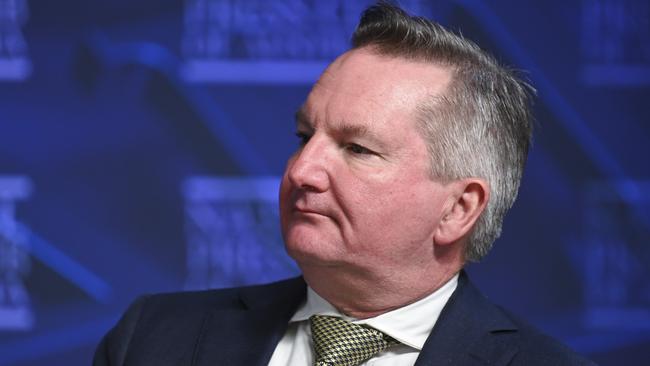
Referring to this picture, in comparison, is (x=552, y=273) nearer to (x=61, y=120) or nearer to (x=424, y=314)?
(x=424, y=314)

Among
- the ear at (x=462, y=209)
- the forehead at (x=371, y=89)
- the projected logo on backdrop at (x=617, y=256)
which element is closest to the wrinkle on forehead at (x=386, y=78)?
the forehead at (x=371, y=89)

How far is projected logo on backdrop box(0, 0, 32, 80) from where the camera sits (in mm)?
2646

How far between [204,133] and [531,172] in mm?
862

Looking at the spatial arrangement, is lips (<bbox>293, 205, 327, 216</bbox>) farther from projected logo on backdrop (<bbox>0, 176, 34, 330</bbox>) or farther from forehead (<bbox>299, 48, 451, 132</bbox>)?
projected logo on backdrop (<bbox>0, 176, 34, 330</bbox>)

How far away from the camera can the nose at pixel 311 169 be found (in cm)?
155

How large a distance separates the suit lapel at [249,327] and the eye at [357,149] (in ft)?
1.06

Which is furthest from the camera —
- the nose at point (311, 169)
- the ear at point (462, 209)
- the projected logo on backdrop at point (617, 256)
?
the projected logo on backdrop at point (617, 256)

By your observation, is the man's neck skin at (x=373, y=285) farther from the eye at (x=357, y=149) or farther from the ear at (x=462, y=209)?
the eye at (x=357, y=149)

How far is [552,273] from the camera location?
261cm

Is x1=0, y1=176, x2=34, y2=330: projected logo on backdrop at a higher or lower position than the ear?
lower

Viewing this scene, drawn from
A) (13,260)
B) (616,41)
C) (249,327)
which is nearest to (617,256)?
(616,41)

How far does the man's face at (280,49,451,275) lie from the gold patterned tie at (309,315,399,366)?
11 cm

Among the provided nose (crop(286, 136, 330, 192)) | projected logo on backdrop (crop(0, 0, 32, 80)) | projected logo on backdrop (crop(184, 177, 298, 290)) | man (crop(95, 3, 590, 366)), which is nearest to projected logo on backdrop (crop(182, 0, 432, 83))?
projected logo on backdrop (crop(184, 177, 298, 290))

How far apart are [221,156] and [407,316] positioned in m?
1.11
